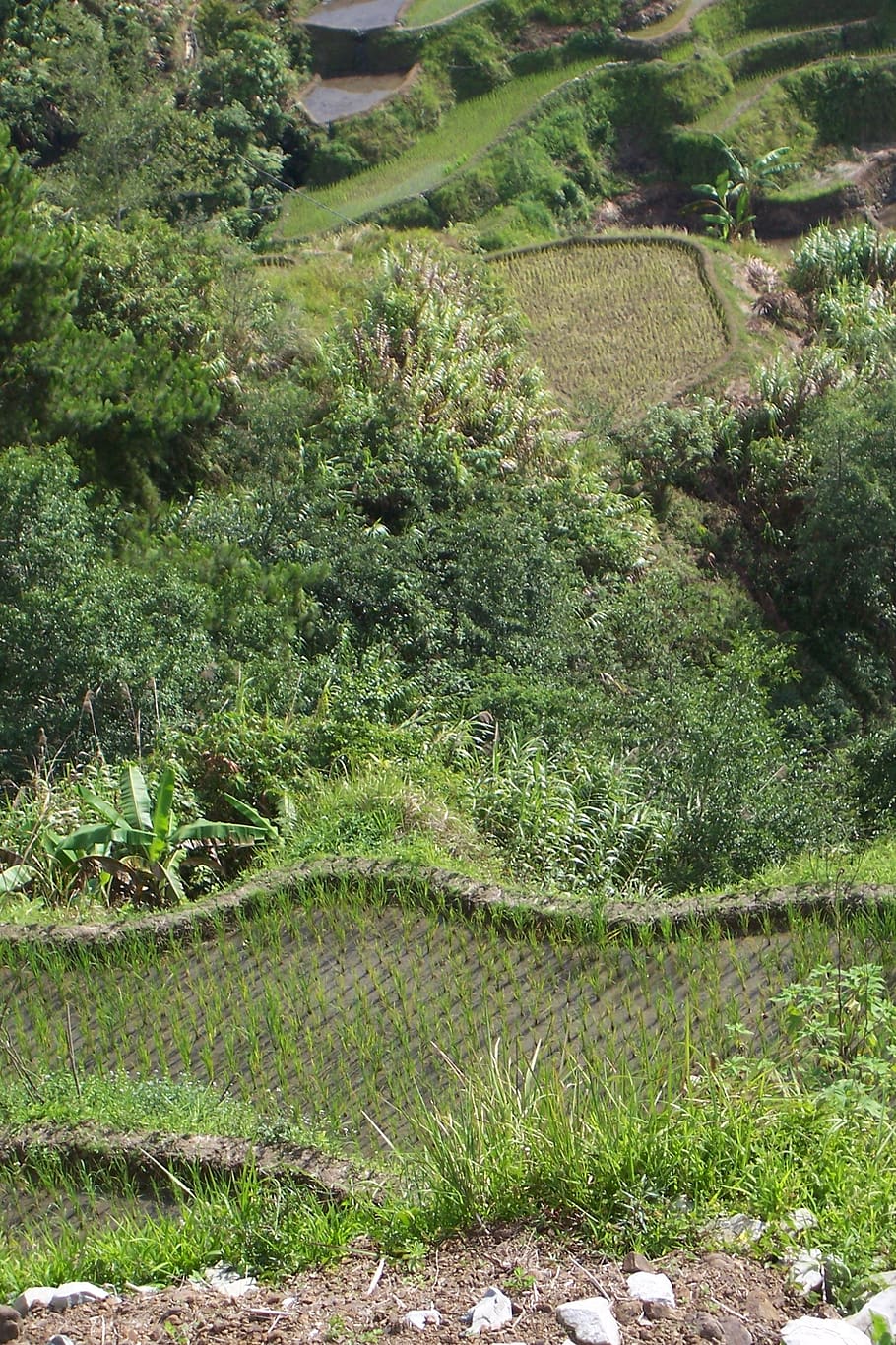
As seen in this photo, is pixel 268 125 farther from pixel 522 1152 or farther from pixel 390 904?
pixel 522 1152

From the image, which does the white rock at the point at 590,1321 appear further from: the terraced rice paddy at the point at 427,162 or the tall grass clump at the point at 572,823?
the terraced rice paddy at the point at 427,162

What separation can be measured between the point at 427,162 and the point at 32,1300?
31830 millimetres

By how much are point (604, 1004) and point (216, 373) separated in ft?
34.6

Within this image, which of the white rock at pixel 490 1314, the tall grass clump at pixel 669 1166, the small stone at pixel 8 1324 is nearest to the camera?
the white rock at pixel 490 1314

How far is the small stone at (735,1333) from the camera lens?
10.3 feet

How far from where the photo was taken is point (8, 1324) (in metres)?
3.43

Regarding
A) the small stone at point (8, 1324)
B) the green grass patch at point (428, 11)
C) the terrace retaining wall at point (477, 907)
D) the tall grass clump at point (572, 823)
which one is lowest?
the tall grass clump at point (572, 823)

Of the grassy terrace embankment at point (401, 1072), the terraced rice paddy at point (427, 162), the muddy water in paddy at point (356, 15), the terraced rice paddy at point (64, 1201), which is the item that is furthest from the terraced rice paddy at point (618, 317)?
the muddy water in paddy at point (356, 15)

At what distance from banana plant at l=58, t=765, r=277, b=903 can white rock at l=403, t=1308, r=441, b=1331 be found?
383cm

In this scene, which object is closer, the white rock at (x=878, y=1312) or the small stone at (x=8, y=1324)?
the white rock at (x=878, y=1312)

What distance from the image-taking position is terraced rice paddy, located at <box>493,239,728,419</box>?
59.6ft

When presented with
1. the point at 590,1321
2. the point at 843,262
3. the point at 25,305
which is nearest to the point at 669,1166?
the point at 590,1321

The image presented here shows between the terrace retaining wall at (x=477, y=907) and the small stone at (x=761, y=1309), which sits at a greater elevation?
the small stone at (x=761, y=1309)

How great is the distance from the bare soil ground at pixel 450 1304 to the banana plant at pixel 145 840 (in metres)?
3.52
